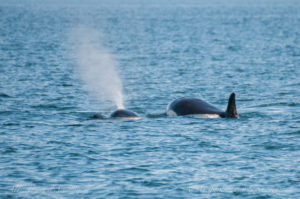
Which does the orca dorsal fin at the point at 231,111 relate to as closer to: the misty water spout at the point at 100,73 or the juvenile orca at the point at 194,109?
the juvenile orca at the point at 194,109

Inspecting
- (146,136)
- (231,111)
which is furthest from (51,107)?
(231,111)

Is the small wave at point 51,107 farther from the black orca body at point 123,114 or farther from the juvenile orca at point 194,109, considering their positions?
the juvenile orca at point 194,109

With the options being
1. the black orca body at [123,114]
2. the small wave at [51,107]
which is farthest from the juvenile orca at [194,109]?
the small wave at [51,107]

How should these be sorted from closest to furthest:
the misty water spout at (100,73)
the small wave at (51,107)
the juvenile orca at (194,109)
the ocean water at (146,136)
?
1. the ocean water at (146,136)
2. the juvenile orca at (194,109)
3. the small wave at (51,107)
4. the misty water spout at (100,73)

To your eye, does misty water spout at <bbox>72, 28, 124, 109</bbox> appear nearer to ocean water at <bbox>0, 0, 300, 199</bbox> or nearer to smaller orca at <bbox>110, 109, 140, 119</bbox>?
ocean water at <bbox>0, 0, 300, 199</bbox>

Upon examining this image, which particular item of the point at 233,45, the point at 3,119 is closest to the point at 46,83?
the point at 3,119

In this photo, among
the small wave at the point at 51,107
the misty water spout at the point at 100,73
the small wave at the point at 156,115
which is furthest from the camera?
the misty water spout at the point at 100,73

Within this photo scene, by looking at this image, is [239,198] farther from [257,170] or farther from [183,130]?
[183,130]

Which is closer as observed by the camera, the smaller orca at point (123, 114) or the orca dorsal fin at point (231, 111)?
the orca dorsal fin at point (231, 111)

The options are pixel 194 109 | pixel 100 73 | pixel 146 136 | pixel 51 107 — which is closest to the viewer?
pixel 146 136

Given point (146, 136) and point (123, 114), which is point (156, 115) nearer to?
point (123, 114)

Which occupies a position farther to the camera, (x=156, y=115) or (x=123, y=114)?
(x=156, y=115)

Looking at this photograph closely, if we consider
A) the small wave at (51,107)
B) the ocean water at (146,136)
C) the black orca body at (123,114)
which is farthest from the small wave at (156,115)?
the small wave at (51,107)

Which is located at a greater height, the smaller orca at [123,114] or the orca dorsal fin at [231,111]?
the orca dorsal fin at [231,111]
